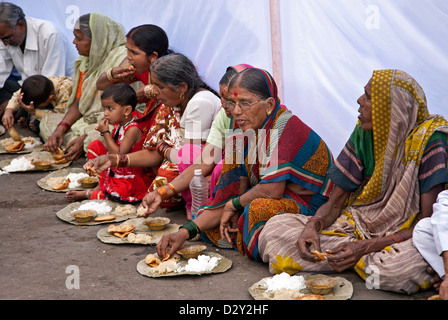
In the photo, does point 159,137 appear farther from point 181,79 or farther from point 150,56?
point 150,56

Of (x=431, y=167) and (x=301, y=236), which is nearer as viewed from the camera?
(x=431, y=167)

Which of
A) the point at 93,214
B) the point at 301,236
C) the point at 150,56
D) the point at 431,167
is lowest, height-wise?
the point at 93,214

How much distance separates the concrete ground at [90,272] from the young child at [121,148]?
0.50m

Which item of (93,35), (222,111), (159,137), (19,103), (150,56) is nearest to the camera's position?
(222,111)

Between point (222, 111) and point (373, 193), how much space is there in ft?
4.81

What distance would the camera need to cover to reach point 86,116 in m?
6.85

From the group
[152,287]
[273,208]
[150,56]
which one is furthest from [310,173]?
[150,56]

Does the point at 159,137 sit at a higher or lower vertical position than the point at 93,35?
lower

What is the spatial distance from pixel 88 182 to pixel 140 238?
69.5 inches

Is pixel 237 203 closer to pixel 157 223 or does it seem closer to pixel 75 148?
pixel 157 223

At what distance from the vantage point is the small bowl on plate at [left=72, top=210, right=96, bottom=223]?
4.53 meters

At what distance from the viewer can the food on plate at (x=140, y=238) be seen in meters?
4.06

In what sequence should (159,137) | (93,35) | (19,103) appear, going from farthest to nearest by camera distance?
(19,103) → (93,35) → (159,137)

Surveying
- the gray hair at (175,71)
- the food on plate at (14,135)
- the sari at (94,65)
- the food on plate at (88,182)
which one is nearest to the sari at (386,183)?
the gray hair at (175,71)
